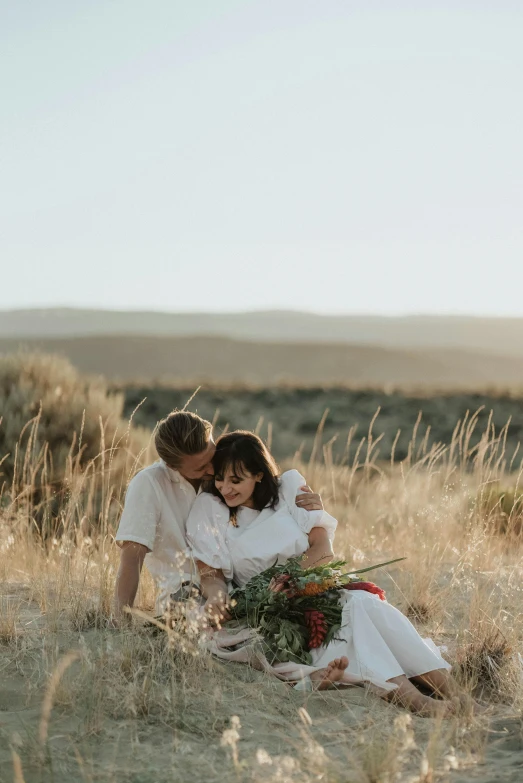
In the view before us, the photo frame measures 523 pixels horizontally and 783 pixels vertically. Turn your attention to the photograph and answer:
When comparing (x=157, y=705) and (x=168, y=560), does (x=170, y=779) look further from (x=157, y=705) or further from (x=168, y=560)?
(x=168, y=560)

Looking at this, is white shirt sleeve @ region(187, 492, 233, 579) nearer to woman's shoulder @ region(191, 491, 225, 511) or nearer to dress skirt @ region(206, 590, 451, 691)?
woman's shoulder @ region(191, 491, 225, 511)

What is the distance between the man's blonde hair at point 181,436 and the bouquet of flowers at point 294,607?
73 cm

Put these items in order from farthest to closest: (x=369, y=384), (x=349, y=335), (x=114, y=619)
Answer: (x=349, y=335), (x=369, y=384), (x=114, y=619)

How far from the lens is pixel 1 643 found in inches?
182

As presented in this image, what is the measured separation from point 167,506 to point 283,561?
0.69 m

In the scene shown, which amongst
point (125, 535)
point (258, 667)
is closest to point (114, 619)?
point (125, 535)

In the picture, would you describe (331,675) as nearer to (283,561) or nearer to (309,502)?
(283,561)

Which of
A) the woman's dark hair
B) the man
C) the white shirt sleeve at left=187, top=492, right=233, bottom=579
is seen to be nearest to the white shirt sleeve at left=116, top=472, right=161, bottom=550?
the man

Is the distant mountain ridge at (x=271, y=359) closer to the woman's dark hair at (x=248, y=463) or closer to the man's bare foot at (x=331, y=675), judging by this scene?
the woman's dark hair at (x=248, y=463)

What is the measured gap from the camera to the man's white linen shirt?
15.9 feet

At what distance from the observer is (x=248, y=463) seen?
4727 millimetres

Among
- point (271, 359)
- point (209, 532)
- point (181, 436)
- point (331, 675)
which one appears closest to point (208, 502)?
point (209, 532)

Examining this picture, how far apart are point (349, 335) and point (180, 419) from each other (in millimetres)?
98417

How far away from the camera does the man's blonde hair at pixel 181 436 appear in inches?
182
